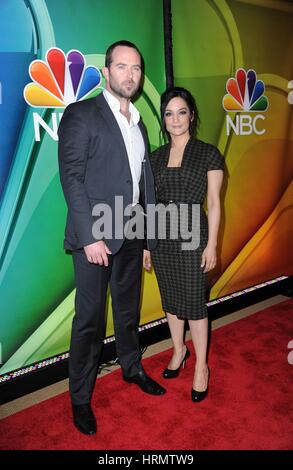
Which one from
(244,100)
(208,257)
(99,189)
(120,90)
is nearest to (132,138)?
(120,90)

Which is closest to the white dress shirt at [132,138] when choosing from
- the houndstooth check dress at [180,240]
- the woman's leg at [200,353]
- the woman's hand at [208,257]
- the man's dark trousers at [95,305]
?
the houndstooth check dress at [180,240]

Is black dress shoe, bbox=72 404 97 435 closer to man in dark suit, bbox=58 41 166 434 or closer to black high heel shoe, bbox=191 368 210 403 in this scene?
man in dark suit, bbox=58 41 166 434

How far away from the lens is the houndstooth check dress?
2.17m

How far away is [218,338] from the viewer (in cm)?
304

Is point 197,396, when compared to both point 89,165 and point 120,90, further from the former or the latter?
point 120,90

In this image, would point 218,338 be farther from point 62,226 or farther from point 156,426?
point 62,226

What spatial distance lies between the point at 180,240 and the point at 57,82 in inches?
45.2

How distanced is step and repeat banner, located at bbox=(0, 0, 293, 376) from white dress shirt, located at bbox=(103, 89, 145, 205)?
0.45m

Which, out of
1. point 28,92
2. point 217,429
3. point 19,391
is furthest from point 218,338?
point 28,92

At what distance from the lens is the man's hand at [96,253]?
1903 millimetres

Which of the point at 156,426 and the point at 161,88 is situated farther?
the point at 161,88

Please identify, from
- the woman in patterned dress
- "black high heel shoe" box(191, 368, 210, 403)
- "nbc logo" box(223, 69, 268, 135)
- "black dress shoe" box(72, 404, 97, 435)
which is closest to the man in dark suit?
"black dress shoe" box(72, 404, 97, 435)

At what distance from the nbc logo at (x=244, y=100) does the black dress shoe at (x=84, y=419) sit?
7.54 ft

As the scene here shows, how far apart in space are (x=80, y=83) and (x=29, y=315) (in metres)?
1.43
